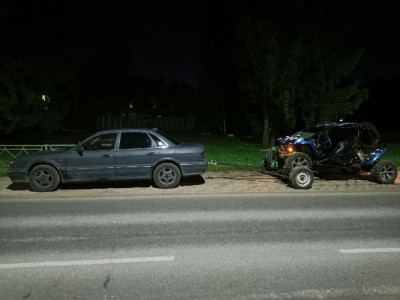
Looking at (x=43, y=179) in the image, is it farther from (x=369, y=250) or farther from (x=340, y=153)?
(x=340, y=153)

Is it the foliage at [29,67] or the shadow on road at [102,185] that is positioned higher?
the foliage at [29,67]

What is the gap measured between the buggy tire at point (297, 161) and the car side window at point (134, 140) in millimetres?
3993

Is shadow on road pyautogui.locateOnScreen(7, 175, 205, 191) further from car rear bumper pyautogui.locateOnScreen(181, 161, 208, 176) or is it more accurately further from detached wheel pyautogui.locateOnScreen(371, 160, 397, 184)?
detached wheel pyautogui.locateOnScreen(371, 160, 397, 184)

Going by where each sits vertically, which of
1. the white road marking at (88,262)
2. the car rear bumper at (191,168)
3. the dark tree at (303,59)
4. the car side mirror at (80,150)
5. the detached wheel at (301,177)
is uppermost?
the dark tree at (303,59)

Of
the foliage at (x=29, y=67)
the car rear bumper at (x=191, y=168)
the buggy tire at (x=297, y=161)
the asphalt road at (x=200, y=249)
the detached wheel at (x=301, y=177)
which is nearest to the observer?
the asphalt road at (x=200, y=249)

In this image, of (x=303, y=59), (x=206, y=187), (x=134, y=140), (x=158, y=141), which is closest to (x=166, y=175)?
(x=158, y=141)

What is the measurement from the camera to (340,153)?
10.8 metres

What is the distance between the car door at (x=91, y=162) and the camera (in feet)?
32.1

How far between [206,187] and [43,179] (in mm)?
4397

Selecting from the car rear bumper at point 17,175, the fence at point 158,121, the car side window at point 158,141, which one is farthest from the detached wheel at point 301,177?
the fence at point 158,121

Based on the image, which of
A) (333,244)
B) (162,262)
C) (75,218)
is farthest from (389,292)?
(75,218)

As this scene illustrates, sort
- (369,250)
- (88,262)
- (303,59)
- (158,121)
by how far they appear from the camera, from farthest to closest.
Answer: (158,121), (303,59), (369,250), (88,262)

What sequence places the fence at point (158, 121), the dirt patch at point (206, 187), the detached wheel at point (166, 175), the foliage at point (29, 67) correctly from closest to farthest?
the dirt patch at point (206, 187) < the detached wheel at point (166, 175) < the foliage at point (29, 67) < the fence at point (158, 121)

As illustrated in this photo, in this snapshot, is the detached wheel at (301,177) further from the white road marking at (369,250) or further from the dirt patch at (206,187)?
the white road marking at (369,250)
